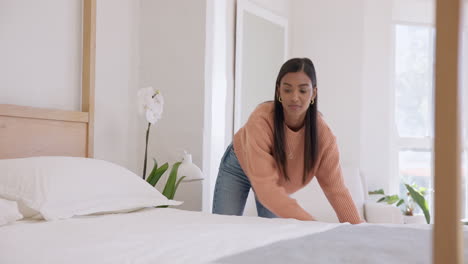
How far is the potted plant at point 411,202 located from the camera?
3.88 m

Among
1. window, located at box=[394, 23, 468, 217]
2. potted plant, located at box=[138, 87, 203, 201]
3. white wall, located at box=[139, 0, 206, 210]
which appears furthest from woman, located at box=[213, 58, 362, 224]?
window, located at box=[394, 23, 468, 217]

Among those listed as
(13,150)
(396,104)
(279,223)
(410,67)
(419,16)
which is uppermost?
(419,16)

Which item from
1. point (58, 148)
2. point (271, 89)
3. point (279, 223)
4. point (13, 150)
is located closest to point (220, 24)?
point (271, 89)

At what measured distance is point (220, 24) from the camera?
3.35 m

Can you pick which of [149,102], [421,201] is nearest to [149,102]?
[149,102]

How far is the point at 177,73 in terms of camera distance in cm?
312

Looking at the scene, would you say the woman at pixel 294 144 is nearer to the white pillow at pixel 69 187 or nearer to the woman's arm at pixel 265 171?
the woman's arm at pixel 265 171

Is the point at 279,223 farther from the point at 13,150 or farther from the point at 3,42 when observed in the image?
the point at 3,42

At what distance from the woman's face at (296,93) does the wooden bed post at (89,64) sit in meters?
0.92

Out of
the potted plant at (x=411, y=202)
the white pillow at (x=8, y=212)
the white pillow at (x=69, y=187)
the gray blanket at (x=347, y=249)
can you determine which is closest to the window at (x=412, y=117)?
the potted plant at (x=411, y=202)

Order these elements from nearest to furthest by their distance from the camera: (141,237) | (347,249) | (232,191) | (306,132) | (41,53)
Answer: (347,249) < (141,237) < (306,132) < (232,191) < (41,53)

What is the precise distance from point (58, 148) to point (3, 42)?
1.57 feet

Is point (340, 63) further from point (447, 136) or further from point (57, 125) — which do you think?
point (447, 136)

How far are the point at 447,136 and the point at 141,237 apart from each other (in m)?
1.00
